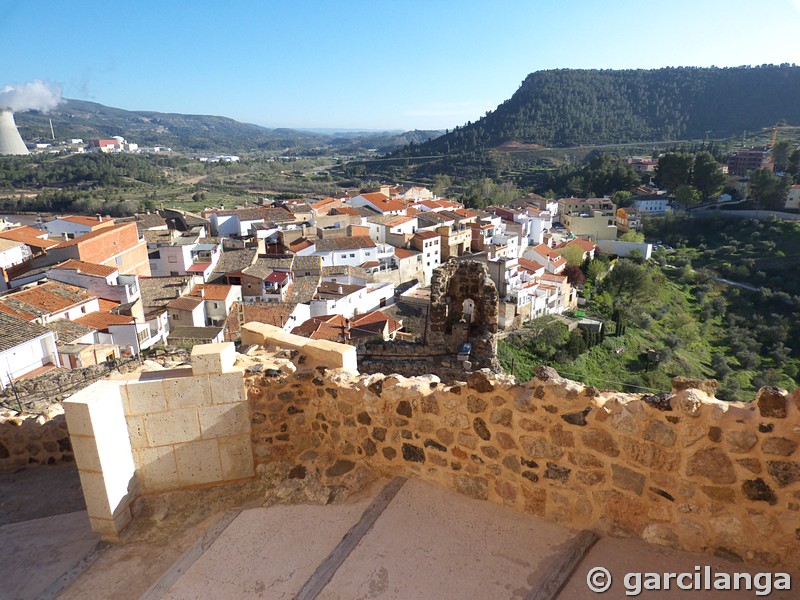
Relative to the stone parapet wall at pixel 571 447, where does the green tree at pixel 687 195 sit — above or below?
below

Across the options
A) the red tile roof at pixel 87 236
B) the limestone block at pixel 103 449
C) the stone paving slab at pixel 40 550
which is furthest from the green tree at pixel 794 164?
the stone paving slab at pixel 40 550

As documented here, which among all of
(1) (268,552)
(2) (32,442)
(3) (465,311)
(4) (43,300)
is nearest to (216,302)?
(4) (43,300)

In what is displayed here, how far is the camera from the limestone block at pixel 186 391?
4.09 meters

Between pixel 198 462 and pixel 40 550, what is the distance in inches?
49.9

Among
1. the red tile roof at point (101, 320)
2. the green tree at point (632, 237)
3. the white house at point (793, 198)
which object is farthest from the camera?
Answer: the white house at point (793, 198)

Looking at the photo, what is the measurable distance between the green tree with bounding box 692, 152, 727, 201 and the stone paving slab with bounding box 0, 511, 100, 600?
220 ft

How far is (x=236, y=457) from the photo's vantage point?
4.39m

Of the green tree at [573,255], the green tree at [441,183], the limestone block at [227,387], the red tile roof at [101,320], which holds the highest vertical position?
the limestone block at [227,387]

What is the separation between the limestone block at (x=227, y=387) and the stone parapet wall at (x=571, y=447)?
157mm

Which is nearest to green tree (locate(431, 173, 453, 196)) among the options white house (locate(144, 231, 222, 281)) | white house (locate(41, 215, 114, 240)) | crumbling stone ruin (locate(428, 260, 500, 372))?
white house (locate(144, 231, 222, 281))

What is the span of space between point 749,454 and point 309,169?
132m

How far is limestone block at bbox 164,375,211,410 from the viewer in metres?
4.09

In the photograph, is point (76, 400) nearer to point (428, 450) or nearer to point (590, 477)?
point (428, 450)

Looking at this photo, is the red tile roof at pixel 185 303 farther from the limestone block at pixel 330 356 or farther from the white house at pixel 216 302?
the limestone block at pixel 330 356
